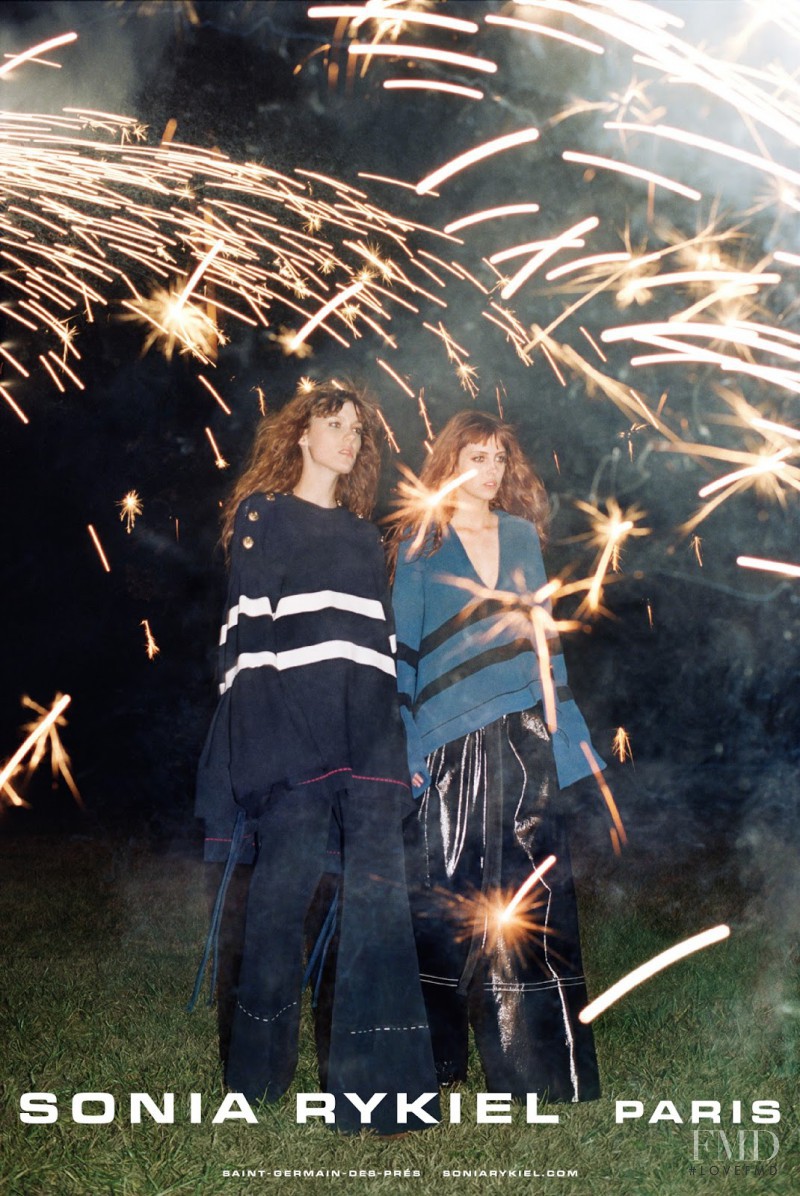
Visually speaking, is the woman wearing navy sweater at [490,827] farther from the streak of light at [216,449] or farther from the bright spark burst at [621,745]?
the bright spark burst at [621,745]

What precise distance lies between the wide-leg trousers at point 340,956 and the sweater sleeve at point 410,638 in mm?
160

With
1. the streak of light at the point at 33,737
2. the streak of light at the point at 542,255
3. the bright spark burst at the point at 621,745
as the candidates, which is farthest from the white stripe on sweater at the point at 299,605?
the bright spark burst at the point at 621,745

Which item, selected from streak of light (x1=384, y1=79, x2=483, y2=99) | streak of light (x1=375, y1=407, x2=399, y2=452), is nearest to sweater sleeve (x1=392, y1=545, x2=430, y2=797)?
streak of light (x1=375, y1=407, x2=399, y2=452)

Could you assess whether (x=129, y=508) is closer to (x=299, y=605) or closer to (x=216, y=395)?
(x=216, y=395)

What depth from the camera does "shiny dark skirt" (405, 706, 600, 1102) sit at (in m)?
2.69

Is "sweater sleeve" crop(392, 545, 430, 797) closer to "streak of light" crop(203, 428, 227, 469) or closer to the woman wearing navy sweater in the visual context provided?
the woman wearing navy sweater

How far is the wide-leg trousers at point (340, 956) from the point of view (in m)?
2.56

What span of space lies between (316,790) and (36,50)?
2.25 meters

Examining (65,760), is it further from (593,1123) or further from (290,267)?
(593,1123)

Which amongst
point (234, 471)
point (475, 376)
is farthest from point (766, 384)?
point (234, 471)

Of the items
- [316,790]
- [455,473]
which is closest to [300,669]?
[316,790]

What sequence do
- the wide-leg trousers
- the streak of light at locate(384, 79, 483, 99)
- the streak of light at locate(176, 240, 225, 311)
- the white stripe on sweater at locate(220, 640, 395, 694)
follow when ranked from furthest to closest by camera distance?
the streak of light at locate(176, 240, 225, 311) → the streak of light at locate(384, 79, 483, 99) → the white stripe on sweater at locate(220, 640, 395, 694) → the wide-leg trousers

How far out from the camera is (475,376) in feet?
11.5

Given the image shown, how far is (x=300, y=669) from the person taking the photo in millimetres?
2693
